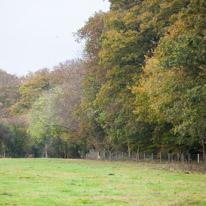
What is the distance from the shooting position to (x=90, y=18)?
113 ft

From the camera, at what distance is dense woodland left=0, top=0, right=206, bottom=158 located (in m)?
16.6

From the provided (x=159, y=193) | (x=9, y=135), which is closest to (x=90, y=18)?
(x=159, y=193)

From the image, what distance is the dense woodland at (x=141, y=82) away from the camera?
16609mm

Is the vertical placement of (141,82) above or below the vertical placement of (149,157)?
above

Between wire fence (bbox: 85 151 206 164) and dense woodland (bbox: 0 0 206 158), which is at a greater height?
dense woodland (bbox: 0 0 206 158)

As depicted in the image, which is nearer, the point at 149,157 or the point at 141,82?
the point at 141,82

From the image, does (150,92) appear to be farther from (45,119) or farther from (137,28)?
(45,119)

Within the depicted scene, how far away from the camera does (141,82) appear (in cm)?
2369

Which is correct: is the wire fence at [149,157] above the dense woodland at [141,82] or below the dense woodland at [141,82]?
below

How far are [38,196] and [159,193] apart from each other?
12.1 ft

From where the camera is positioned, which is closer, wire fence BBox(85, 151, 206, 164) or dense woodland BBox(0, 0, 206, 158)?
dense woodland BBox(0, 0, 206, 158)

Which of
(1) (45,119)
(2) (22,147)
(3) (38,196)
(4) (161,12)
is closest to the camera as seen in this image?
(3) (38,196)

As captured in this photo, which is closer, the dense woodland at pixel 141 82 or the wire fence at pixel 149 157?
the dense woodland at pixel 141 82

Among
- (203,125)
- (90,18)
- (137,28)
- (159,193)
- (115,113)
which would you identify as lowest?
(159,193)
